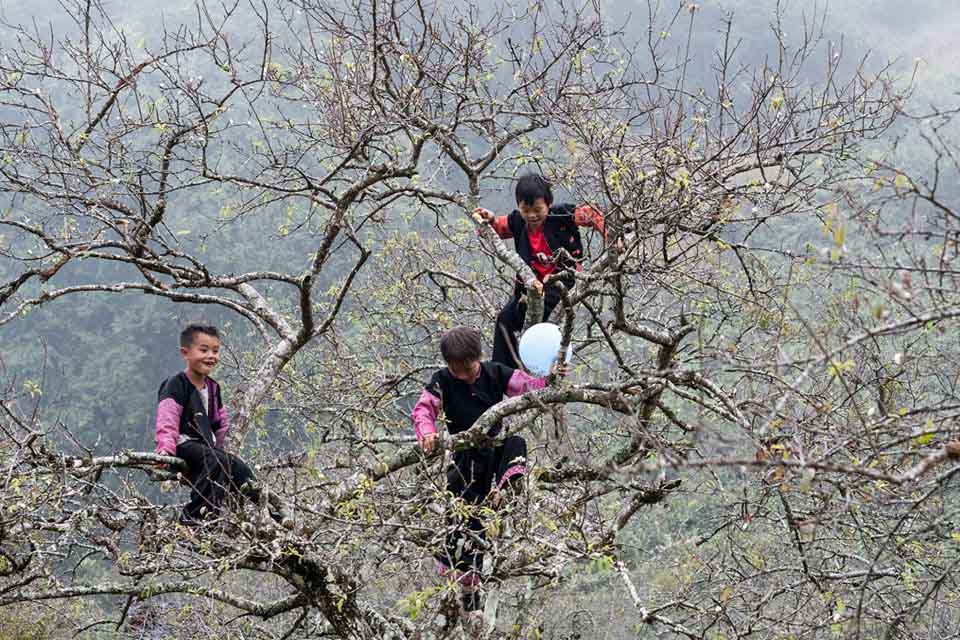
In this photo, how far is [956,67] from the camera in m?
30.6

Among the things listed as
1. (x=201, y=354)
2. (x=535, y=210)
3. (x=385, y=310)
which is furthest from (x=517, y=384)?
(x=385, y=310)

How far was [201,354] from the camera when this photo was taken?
5582mm

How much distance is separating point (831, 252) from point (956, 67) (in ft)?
105

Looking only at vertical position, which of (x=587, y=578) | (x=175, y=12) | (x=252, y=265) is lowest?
(x=587, y=578)

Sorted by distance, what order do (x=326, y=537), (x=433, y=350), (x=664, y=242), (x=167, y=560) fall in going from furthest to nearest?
(x=433, y=350) < (x=326, y=537) < (x=167, y=560) < (x=664, y=242)

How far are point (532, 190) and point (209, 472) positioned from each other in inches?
96.8

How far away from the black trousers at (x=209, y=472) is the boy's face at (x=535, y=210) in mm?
2239

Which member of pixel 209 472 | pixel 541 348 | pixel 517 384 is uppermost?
pixel 517 384

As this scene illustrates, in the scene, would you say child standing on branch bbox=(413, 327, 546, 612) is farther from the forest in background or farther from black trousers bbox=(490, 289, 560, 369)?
the forest in background

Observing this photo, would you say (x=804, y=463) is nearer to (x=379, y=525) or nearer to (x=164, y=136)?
(x=379, y=525)

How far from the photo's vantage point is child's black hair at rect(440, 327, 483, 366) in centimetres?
531

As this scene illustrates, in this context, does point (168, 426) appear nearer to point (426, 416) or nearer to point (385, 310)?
point (426, 416)

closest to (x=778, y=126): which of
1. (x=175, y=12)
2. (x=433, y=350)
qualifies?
(x=433, y=350)

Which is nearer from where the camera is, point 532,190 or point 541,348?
point 541,348
